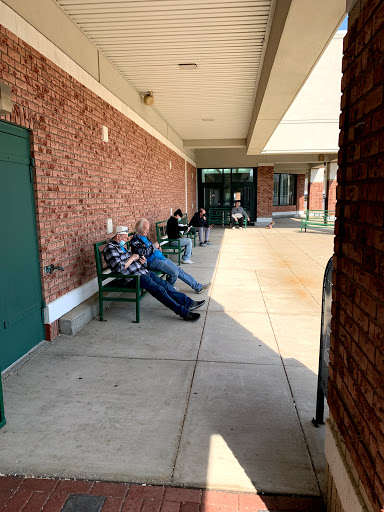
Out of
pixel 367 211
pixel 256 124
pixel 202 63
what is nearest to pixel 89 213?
pixel 202 63

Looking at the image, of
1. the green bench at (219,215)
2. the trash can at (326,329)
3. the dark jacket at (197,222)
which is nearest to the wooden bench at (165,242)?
the dark jacket at (197,222)

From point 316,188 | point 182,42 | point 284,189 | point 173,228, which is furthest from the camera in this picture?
point 316,188

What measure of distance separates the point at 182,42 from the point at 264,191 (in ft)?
55.0

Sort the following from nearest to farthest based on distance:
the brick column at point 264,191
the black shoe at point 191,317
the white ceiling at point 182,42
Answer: the white ceiling at point 182,42 → the black shoe at point 191,317 → the brick column at point 264,191

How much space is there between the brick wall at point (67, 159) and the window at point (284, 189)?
2170cm

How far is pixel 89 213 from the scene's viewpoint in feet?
18.1

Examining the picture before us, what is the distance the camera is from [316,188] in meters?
28.9

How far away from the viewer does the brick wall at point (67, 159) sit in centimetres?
384

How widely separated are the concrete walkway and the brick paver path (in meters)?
0.06

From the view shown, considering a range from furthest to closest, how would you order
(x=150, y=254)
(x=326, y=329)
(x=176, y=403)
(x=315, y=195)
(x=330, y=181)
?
1. (x=315, y=195)
2. (x=330, y=181)
3. (x=150, y=254)
4. (x=176, y=403)
5. (x=326, y=329)

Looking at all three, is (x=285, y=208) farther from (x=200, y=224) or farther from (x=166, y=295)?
(x=166, y=295)

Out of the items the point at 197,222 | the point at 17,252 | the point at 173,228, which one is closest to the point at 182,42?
the point at 17,252

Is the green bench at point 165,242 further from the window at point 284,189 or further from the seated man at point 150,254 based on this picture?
the window at point 284,189

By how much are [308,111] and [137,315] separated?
998 centimetres
